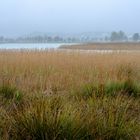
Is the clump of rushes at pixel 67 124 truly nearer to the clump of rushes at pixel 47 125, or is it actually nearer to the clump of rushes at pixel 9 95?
the clump of rushes at pixel 47 125

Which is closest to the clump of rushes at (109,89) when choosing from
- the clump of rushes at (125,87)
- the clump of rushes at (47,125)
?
the clump of rushes at (125,87)

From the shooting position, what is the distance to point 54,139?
371cm

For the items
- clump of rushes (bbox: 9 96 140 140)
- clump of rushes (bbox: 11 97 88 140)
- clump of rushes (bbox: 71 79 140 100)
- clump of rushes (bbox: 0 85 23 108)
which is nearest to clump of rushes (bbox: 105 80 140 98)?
clump of rushes (bbox: 71 79 140 100)

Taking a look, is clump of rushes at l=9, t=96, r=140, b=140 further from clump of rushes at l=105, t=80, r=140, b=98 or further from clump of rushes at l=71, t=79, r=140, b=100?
clump of rushes at l=105, t=80, r=140, b=98

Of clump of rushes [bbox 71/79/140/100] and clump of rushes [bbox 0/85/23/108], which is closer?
clump of rushes [bbox 0/85/23/108]

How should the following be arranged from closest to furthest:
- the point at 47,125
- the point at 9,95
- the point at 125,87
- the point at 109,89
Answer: the point at 47,125 < the point at 9,95 < the point at 109,89 < the point at 125,87

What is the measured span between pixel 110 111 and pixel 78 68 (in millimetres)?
6937

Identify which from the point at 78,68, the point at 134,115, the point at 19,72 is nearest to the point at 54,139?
the point at 134,115

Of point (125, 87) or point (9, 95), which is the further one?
point (125, 87)

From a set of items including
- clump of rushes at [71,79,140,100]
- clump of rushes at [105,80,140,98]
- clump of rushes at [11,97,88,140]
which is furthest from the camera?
clump of rushes at [105,80,140,98]

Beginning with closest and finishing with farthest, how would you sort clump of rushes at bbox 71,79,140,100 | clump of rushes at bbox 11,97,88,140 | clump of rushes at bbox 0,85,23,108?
clump of rushes at bbox 11,97,88,140 < clump of rushes at bbox 0,85,23,108 < clump of rushes at bbox 71,79,140,100

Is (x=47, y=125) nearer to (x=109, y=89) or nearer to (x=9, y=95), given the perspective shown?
(x=9, y=95)

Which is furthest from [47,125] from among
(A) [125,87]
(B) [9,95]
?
(A) [125,87]

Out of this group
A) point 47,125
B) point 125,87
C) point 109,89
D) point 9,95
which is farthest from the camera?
point 125,87
